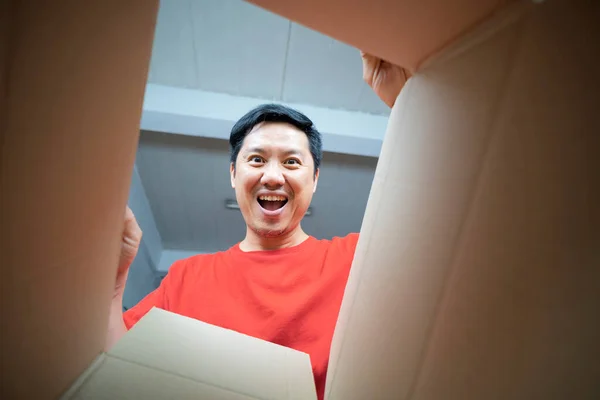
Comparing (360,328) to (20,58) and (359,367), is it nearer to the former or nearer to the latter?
(359,367)

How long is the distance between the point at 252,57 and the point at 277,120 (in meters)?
0.66

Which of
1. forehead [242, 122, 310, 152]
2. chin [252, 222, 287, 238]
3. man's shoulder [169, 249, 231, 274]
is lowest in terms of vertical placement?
man's shoulder [169, 249, 231, 274]

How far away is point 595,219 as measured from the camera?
9.9 inches

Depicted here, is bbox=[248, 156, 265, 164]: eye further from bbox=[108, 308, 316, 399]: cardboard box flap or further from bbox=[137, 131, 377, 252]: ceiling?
bbox=[137, 131, 377, 252]: ceiling

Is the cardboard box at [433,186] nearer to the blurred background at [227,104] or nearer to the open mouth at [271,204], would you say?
the open mouth at [271,204]

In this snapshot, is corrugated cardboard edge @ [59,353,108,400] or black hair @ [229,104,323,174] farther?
black hair @ [229,104,323,174]

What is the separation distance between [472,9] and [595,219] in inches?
7.2

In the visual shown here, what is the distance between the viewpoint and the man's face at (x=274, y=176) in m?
1.00

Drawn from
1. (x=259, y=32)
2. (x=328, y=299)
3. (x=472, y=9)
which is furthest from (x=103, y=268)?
(x=259, y=32)

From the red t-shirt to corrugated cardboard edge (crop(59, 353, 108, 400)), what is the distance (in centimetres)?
44

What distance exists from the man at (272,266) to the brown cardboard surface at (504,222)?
1.56 ft

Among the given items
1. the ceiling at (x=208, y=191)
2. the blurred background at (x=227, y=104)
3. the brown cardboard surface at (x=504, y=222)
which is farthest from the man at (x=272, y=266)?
the ceiling at (x=208, y=191)

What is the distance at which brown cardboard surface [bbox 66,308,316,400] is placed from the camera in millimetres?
374

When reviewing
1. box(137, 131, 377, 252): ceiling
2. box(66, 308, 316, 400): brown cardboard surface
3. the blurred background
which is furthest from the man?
box(137, 131, 377, 252): ceiling
